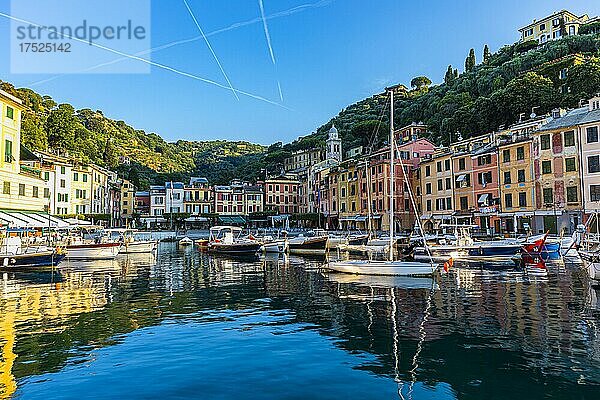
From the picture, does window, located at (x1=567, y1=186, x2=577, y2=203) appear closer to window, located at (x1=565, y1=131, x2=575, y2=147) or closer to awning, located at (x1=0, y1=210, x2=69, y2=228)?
window, located at (x1=565, y1=131, x2=575, y2=147)

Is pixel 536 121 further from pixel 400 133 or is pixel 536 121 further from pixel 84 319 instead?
pixel 84 319

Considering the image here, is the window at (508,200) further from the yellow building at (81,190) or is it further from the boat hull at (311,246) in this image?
the yellow building at (81,190)

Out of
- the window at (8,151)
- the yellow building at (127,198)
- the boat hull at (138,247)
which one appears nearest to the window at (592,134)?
the boat hull at (138,247)

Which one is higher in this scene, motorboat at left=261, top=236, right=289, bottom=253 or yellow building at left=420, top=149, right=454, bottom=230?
yellow building at left=420, top=149, right=454, bottom=230

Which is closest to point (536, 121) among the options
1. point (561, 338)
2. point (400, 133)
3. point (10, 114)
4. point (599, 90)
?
point (599, 90)

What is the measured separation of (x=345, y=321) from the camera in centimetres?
1734

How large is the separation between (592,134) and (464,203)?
1929 cm

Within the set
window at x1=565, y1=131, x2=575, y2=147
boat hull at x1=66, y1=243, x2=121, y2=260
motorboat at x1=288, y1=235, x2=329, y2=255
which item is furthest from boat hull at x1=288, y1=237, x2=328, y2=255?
window at x1=565, y1=131, x2=575, y2=147

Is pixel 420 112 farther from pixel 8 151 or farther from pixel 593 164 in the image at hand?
pixel 8 151

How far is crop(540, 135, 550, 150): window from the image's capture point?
50.9 m

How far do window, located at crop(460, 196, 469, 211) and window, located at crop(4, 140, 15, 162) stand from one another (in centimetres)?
5278

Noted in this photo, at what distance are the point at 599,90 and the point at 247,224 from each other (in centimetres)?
7229

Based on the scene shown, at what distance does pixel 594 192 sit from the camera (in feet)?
153

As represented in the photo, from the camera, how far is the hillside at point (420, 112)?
251 ft
